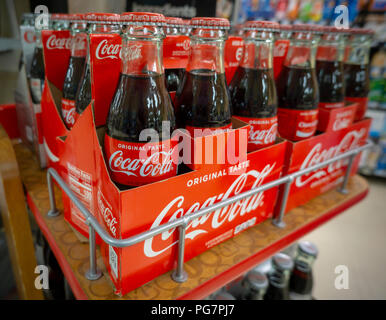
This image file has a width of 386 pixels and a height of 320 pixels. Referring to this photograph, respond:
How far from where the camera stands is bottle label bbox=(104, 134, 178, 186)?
0.56 m

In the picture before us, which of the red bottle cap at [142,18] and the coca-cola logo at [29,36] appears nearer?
the red bottle cap at [142,18]

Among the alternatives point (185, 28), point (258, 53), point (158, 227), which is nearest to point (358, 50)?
point (258, 53)

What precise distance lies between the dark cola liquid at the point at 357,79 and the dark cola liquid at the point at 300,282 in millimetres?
801

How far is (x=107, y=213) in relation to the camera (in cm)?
57

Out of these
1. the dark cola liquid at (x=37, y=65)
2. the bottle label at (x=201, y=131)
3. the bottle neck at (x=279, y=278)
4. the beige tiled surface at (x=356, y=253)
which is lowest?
the beige tiled surface at (x=356, y=253)

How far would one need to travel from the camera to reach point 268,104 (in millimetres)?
776

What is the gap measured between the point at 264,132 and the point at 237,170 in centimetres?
15

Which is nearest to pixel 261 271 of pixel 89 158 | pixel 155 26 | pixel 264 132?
pixel 264 132

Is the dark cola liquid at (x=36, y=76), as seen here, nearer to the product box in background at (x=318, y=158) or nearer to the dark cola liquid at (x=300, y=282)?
the product box in background at (x=318, y=158)

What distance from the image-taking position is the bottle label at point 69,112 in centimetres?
81

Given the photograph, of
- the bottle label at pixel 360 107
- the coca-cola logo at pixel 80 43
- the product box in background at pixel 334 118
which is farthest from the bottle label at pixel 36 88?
the bottle label at pixel 360 107

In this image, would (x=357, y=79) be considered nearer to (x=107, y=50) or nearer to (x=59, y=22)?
(x=107, y=50)

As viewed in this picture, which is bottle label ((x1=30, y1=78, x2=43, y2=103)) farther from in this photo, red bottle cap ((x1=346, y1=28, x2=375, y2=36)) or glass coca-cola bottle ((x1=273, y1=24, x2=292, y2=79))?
red bottle cap ((x1=346, y1=28, x2=375, y2=36))
